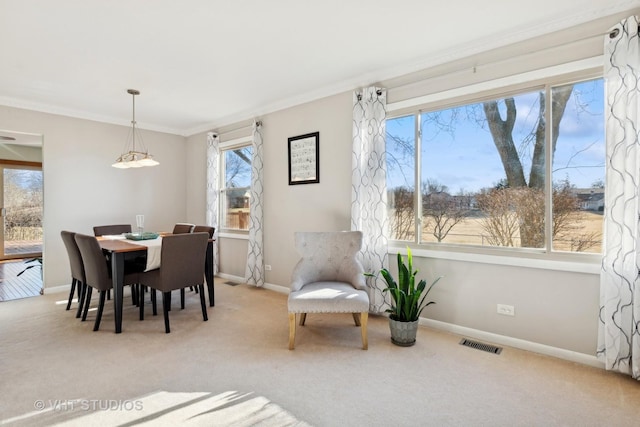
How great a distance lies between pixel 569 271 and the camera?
2.53 metres

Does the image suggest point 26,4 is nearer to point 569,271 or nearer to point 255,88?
point 255,88

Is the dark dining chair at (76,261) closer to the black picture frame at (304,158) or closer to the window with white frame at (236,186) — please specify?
the window with white frame at (236,186)

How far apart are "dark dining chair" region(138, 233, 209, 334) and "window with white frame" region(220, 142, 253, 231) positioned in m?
1.85

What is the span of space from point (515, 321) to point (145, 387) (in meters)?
2.78

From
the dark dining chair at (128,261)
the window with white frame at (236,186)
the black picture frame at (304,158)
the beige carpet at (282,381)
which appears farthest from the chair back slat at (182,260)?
the window with white frame at (236,186)

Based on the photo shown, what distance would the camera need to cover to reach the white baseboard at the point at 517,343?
248 cm

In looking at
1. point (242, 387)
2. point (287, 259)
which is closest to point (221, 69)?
point (287, 259)

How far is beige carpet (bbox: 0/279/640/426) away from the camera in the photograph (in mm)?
1890

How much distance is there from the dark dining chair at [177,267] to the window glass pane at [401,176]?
76.4 inches

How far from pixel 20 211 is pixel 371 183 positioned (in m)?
8.00

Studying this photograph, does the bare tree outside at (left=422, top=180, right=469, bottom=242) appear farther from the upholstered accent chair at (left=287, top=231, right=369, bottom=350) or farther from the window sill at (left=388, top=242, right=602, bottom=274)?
the upholstered accent chair at (left=287, top=231, right=369, bottom=350)

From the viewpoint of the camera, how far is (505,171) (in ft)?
9.54

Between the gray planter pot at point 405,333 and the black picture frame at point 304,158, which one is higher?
the black picture frame at point 304,158

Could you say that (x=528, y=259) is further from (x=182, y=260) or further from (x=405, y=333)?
(x=182, y=260)
